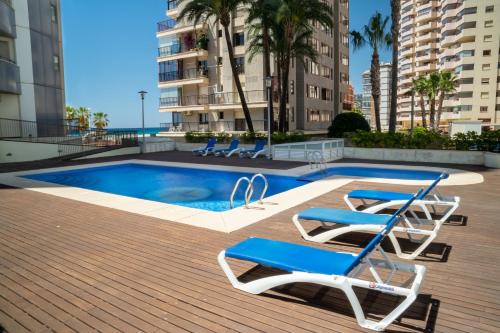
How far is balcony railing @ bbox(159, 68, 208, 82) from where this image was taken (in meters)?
38.4

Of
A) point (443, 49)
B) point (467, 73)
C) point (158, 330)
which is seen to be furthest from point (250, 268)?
point (443, 49)

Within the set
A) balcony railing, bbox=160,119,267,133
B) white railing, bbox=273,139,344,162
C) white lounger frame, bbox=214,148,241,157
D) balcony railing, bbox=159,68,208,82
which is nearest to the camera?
A: white railing, bbox=273,139,344,162

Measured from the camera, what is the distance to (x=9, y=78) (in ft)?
71.3

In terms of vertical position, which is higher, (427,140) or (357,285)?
(427,140)

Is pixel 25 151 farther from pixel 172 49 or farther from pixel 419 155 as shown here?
pixel 419 155

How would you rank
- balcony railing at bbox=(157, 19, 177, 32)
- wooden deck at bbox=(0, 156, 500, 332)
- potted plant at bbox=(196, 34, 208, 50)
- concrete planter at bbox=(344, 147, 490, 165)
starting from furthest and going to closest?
balcony railing at bbox=(157, 19, 177, 32)
potted plant at bbox=(196, 34, 208, 50)
concrete planter at bbox=(344, 147, 490, 165)
wooden deck at bbox=(0, 156, 500, 332)

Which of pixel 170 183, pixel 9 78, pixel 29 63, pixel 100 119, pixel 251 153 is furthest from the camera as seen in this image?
pixel 100 119

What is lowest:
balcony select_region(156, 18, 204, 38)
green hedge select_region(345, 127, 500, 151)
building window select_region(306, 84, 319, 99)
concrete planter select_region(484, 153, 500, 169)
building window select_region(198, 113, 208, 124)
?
concrete planter select_region(484, 153, 500, 169)

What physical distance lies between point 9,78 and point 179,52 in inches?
843

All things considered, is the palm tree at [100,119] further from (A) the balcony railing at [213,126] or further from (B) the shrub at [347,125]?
(B) the shrub at [347,125]

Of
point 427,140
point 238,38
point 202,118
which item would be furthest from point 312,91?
point 427,140

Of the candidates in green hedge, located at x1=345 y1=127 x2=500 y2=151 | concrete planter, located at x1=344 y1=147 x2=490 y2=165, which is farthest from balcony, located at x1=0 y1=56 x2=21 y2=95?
green hedge, located at x1=345 y1=127 x2=500 y2=151

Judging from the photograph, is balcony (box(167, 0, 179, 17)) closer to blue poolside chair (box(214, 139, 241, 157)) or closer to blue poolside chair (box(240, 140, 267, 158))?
blue poolside chair (box(214, 139, 241, 157))

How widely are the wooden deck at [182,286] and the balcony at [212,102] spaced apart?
27341 millimetres
